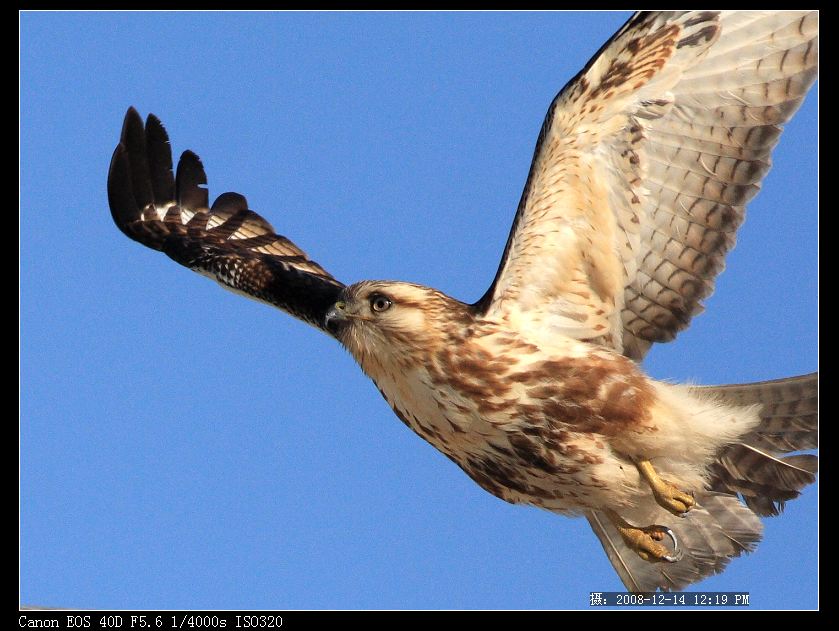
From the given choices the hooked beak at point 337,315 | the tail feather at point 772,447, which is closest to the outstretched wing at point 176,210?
the hooked beak at point 337,315

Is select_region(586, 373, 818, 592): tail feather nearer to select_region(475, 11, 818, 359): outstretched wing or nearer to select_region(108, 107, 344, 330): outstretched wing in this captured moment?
select_region(475, 11, 818, 359): outstretched wing

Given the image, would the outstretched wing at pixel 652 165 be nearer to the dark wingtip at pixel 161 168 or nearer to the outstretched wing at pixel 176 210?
the outstretched wing at pixel 176 210

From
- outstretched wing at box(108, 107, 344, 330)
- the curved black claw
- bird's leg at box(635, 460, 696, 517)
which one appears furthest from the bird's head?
outstretched wing at box(108, 107, 344, 330)

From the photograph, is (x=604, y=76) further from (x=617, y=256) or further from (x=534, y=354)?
(x=534, y=354)
